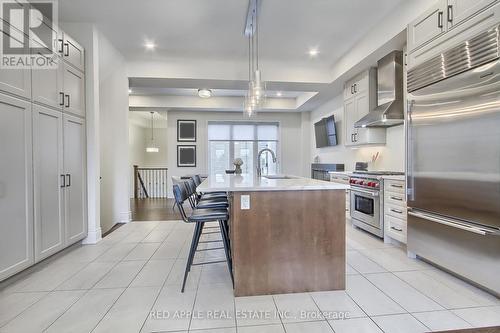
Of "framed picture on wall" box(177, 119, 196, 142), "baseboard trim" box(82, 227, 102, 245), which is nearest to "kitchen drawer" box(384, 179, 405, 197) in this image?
"baseboard trim" box(82, 227, 102, 245)

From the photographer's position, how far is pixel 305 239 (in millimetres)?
2158

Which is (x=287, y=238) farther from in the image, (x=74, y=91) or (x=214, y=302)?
(x=74, y=91)

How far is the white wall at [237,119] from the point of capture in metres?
7.79

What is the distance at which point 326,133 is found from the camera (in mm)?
6559

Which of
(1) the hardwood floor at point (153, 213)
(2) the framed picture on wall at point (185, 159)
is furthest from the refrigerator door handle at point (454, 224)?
(2) the framed picture on wall at point (185, 159)

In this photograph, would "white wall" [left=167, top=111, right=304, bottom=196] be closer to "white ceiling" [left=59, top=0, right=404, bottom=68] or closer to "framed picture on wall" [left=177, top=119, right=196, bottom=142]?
"framed picture on wall" [left=177, top=119, right=196, bottom=142]

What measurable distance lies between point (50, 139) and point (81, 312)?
6.12ft

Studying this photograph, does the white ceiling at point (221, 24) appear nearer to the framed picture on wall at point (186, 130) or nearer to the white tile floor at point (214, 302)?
the white tile floor at point (214, 302)

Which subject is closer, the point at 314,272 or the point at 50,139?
the point at 314,272

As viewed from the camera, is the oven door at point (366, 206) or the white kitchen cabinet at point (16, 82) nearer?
the white kitchen cabinet at point (16, 82)

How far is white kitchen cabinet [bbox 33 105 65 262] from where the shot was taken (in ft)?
8.47

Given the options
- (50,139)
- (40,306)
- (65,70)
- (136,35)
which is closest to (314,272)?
(40,306)

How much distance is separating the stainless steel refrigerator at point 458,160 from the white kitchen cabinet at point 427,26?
0.26 meters

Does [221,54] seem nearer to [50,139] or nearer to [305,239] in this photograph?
[50,139]
